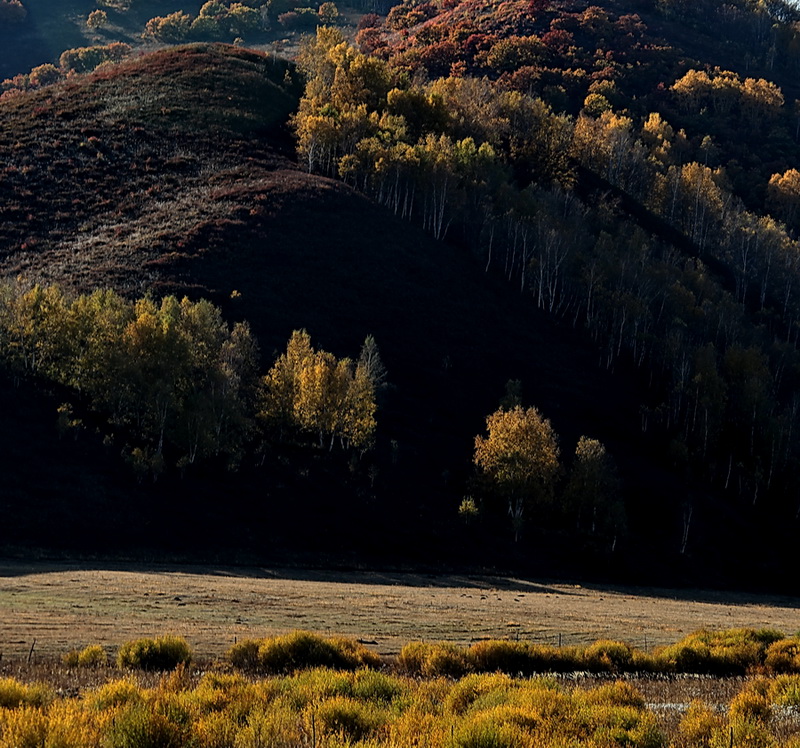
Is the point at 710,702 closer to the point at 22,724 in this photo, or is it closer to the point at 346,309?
the point at 22,724

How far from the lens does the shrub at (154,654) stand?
24641mm

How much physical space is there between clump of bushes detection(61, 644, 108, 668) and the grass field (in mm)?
1691

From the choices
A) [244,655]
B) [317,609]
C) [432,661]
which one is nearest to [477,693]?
[432,661]

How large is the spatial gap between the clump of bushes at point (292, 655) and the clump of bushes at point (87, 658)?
3.85 meters

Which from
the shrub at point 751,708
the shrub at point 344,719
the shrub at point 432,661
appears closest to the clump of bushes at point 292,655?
the shrub at point 432,661

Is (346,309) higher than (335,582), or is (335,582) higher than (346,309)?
(346,309)

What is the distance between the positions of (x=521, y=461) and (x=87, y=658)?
57846 millimetres

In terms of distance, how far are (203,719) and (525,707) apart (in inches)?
260

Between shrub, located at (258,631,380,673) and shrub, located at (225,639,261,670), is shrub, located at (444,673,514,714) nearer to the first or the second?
shrub, located at (258,631,380,673)

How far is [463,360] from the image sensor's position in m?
101

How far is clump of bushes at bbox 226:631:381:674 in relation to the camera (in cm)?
2598

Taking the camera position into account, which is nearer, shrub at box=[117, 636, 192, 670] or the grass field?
shrub at box=[117, 636, 192, 670]

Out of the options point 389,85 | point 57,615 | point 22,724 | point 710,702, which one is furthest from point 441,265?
point 22,724

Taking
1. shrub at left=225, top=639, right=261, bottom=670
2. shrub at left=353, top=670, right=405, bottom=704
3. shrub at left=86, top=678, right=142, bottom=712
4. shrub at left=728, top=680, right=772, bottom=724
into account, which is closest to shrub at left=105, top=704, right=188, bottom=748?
shrub at left=86, top=678, right=142, bottom=712
